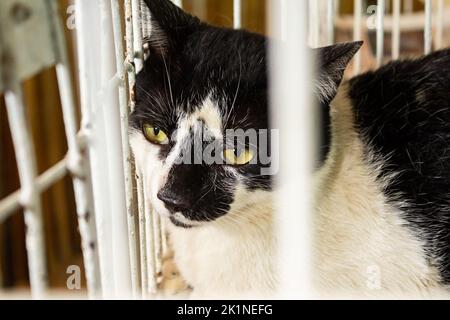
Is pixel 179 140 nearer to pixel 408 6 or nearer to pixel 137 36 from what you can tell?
pixel 137 36

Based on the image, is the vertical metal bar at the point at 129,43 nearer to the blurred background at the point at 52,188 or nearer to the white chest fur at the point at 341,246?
the white chest fur at the point at 341,246

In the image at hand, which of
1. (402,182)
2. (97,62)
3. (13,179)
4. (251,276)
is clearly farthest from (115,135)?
(13,179)

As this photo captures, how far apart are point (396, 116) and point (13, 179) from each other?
3.66 ft

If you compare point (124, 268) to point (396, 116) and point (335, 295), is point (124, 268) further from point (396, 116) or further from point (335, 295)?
point (396, 116)

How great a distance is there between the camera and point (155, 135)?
820 millimetres

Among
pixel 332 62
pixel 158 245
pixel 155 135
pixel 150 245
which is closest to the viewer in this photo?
pixel 332 62

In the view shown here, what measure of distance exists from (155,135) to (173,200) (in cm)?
13

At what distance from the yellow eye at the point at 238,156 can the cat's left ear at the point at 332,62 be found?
13 cm

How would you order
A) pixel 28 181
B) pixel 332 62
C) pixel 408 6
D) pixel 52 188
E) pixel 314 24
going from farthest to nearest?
1. pixel 408 6
2. pixel 52 188
3. pixel 314 24
4. pixel 332 62
5. pixel 28 181

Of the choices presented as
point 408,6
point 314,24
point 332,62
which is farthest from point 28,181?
point 408,6

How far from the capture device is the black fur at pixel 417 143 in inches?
35.4

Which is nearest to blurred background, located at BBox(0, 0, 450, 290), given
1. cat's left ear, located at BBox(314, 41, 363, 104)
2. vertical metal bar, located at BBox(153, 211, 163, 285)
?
vertical metal bar, located at BBox(153, 211, 163, 285)

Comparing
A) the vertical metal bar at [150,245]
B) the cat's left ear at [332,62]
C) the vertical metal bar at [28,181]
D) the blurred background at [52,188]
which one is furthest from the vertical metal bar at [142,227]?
the blurred background at [52,188]

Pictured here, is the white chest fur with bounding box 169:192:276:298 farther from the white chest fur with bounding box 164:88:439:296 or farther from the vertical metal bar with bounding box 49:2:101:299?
the vertical metal bar with bounding box 49:2:101:299
